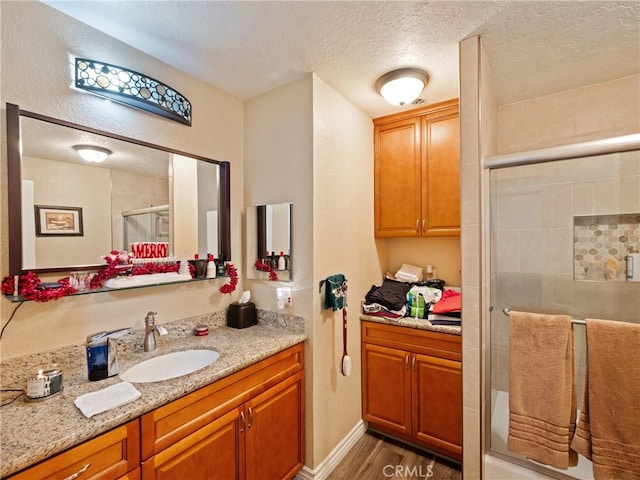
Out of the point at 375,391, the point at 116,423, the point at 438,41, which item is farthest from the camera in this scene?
the point at 375,391

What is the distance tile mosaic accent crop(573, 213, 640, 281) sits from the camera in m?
1.51

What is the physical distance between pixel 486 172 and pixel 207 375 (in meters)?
1.58

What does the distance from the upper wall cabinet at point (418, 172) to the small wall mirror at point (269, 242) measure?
0.89 metres

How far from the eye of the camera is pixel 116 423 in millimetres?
958

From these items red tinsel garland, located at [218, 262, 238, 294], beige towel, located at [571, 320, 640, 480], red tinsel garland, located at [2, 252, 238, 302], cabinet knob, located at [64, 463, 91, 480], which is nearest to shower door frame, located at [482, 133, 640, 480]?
beige towel, located at [571, 320, 640, 480]

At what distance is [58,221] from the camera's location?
1.28 metres

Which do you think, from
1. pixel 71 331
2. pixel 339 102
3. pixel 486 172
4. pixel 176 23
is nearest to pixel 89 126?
pixel 176 23

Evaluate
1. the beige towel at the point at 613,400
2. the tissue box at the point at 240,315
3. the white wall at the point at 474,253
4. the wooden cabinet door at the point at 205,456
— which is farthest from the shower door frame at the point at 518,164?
the tissue box at the point at 240,315

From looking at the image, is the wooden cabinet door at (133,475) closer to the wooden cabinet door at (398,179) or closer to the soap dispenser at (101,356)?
the soap dispenser at (101,356)

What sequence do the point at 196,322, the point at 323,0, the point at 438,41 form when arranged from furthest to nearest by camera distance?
1. the point at 196,322
2. the point at 438,41
3. the point at 323,0

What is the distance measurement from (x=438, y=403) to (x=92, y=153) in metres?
2.41

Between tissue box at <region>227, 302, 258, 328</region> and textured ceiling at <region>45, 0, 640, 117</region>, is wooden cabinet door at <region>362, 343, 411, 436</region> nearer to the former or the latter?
tissue box at <region>227, 302, 258, 328</region>

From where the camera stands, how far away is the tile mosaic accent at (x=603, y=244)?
151 cm

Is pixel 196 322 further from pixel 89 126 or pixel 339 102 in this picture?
pixel 339 102
